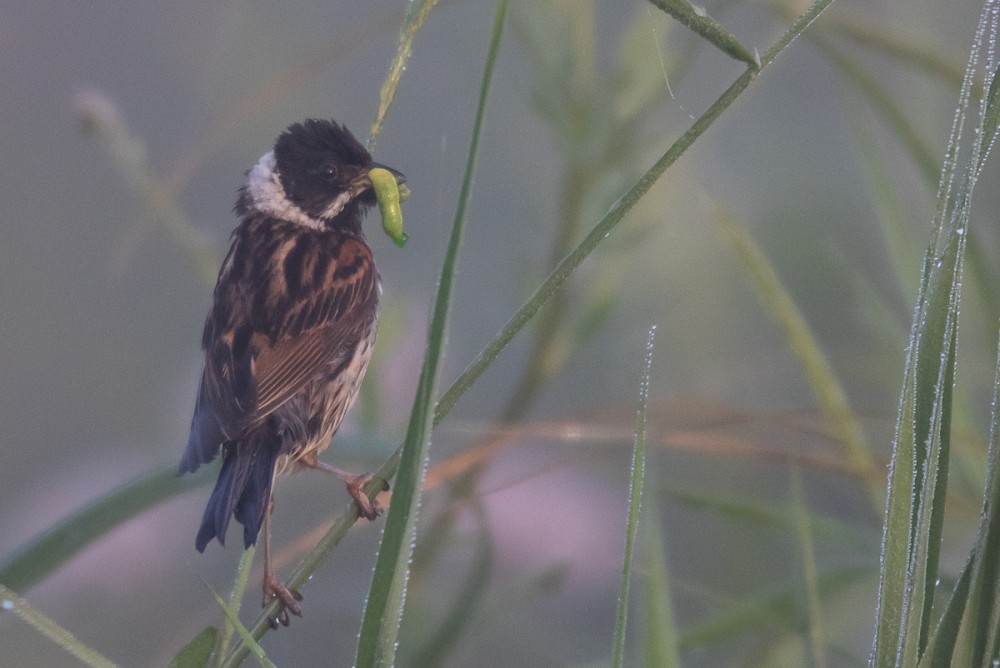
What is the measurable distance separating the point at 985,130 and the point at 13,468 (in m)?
2.23

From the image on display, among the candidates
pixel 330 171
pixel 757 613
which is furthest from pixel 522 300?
pixel 757 613

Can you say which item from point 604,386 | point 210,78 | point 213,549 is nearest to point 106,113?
point 210,78

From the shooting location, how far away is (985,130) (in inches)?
34.0

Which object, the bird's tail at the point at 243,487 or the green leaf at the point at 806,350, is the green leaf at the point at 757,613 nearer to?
the green leaf at the point at 806,350

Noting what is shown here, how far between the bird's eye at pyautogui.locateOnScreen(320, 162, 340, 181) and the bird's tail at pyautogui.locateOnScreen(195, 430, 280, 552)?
0.55 metres

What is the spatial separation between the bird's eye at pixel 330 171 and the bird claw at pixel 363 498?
1.90ft

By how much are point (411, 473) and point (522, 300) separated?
49.9 inches

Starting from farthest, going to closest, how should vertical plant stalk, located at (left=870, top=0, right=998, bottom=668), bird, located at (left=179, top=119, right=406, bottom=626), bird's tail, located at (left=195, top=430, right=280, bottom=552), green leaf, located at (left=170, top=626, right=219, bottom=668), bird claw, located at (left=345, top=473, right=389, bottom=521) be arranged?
bird, located at (left=179, top=119, right=406, bottom=626) < bird's tail, located at (left=195, top=430, right=280, bottom=552) < bird claw, located at (left=345, top=473, right=389, bottom=521) < green leaf, located at (left=170, top=626, right=219, bottom=668) < vertical plant stalk, located at (left=870, top=0, right=998, bottom=668)

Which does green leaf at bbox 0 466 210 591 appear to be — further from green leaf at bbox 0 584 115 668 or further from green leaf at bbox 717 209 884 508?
green leaf at bbox 717 209 884 508

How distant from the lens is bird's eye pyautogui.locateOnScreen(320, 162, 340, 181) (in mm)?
1851

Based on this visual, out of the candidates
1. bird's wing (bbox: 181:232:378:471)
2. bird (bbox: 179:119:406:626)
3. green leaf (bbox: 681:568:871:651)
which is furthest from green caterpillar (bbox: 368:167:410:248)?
green leaf (bbox: 681:568:871:651)

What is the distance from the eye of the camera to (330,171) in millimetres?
1851

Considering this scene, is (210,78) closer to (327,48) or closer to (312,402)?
(327,48)

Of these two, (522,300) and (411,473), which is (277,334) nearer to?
(522,300)
